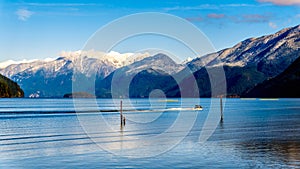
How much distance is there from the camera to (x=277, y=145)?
6588 centimetres

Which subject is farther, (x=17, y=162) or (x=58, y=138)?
(x=58, y=138)

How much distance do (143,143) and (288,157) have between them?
2335 cm

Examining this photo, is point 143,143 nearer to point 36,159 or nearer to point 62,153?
point 62,153

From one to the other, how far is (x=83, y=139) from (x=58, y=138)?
4865 millimetres

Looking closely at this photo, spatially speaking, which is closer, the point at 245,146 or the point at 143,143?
the point at 245,146

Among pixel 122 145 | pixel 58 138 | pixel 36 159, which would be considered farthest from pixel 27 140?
pixel 36 159

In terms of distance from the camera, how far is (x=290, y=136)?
78812mm

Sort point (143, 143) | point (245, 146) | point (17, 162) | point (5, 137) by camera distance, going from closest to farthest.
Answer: point (17, 162) < point (245, 146) < point (143, 143) < point (5, 137)

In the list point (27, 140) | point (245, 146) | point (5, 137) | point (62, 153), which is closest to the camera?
point (62, 153)

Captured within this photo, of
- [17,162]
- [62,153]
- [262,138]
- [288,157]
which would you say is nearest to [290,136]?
[262,138]

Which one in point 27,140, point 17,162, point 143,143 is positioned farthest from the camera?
point 27,140

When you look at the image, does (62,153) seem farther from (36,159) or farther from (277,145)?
(277,145)

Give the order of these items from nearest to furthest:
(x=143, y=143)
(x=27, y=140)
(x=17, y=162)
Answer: (x=17, y=162), (x=143, y=143), (x=27, y=140)

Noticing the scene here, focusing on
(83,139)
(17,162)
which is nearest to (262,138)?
(83,139)
